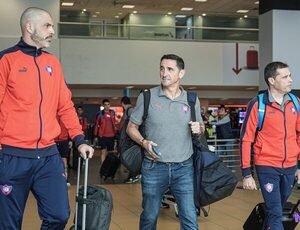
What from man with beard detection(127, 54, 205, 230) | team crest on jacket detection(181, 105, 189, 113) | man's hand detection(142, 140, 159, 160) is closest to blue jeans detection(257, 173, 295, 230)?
man with beard detection(127, 54, 205, 230)

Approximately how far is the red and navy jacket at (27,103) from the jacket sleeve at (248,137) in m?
1.73

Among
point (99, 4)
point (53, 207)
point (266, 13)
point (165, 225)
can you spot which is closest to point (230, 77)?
point (99, 4)

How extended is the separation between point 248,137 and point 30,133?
7.18ft

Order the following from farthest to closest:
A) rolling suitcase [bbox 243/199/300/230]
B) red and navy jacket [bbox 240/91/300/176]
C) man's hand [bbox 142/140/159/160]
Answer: rolling suitcase [bbox 243/199/300/230] → red and navy jacket [bbox 240/91/300/176] → man's hand [bbox 142/140/159/160]

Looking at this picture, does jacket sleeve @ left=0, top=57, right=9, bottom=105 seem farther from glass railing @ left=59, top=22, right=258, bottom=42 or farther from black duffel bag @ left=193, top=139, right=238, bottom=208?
glass railing @ left=59, top=22, right=258, bottom=42

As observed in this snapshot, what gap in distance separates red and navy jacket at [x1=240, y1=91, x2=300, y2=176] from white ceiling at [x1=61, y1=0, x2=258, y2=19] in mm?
22452

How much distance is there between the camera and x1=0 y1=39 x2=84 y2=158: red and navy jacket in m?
4.05

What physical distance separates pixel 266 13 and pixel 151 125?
815 centimetres

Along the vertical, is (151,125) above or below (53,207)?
above

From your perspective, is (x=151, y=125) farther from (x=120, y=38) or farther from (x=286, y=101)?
(x=120, y=38)

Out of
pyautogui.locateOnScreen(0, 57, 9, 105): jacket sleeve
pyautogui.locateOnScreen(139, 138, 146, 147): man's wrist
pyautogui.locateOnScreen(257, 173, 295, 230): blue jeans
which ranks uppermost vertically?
pyautogui.locateOnScreen(0, 57, 9, 105): jacket sleeve

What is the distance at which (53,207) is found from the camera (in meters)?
4.11

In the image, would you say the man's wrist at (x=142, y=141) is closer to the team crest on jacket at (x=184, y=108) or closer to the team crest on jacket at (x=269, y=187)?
the team crest on jacket at (x=184, y=108)

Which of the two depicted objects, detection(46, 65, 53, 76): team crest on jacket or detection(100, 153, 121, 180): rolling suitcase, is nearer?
detection(46, 65, 53, 76): team crest on jacket
